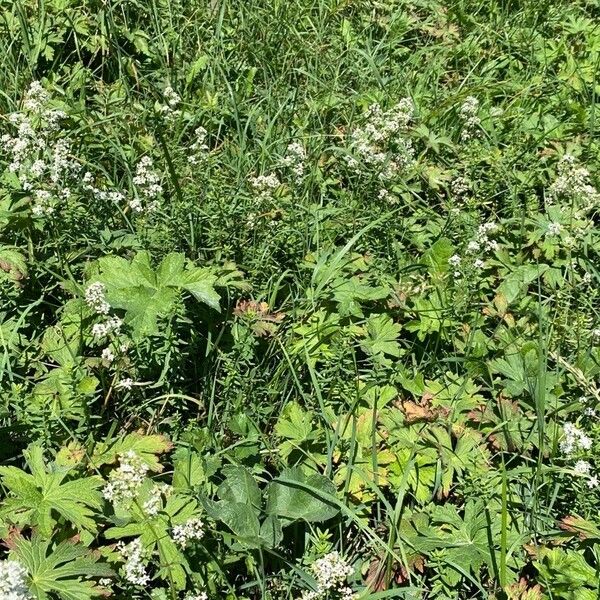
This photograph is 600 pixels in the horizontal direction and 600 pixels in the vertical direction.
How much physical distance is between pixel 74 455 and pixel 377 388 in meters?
1.12

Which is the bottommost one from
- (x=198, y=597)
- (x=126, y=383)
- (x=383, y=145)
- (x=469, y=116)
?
(x=198, y=597)

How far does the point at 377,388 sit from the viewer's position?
2842 mm

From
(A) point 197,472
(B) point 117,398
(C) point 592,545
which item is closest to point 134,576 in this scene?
(A) point 197,472

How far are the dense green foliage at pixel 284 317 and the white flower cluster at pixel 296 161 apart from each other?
17 mm

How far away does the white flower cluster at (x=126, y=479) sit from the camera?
2082 mm

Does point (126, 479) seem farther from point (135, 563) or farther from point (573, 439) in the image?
point (573, 439)

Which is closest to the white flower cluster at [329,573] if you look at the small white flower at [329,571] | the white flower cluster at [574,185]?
the small white flower at [329,571]

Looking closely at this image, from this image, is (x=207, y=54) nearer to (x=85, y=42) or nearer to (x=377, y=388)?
(x=85, y=42)

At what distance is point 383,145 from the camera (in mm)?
3768

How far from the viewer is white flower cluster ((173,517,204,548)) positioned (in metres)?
2.14

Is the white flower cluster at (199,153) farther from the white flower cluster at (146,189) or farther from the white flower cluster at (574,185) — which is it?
the white flower cluster at (574,185)

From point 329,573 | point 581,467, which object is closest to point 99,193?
point 329,573

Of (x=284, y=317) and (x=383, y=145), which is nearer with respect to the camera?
(x=284, y=317)

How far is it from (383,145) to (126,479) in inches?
90.6
